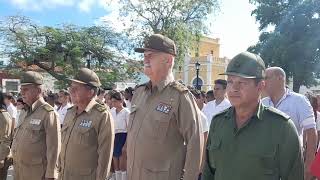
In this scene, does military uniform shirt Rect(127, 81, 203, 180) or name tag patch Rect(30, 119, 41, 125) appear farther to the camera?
name tag patch Rect(30, 119, 41, 125)

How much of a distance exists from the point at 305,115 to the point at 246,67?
221 cm

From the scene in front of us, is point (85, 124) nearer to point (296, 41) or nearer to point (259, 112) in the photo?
point (259, 112)

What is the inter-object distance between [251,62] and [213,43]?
2226 inches

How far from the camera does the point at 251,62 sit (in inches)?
112

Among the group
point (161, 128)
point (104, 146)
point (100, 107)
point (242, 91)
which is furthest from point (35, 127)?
point (242, 91)

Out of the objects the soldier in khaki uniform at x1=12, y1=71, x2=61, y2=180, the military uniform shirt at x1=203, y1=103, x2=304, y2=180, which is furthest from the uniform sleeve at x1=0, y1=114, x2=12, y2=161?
the military uniform shirt at x1=203, y1=103, x2=304, y2=180

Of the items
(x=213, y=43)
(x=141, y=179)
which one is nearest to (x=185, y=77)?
(x=213, y=43)

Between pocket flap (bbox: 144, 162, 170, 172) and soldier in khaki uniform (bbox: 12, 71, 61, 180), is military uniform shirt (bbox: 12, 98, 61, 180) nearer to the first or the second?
soldier in khaki uniform (bbox: 12, 71, 61, 180)

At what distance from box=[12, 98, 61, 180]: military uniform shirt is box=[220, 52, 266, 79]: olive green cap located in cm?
251

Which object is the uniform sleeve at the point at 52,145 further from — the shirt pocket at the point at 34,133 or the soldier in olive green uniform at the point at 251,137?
the soldier in olive green uniform at the point at 251,137

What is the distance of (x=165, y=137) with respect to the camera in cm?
353

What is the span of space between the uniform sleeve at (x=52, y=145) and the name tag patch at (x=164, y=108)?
1.60 meters

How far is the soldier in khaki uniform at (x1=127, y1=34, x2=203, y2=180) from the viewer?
3.48 m

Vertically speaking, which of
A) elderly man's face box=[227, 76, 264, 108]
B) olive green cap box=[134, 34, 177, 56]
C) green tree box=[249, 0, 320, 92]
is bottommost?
elderly man's face box=[227, 76, 264, 108]
